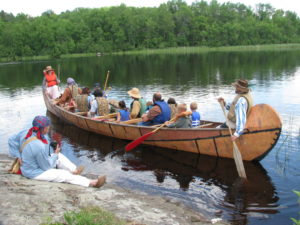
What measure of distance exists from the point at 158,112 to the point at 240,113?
10.0ft

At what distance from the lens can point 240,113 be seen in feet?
26.6

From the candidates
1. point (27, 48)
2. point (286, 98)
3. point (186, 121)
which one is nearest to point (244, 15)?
point (27, 48)

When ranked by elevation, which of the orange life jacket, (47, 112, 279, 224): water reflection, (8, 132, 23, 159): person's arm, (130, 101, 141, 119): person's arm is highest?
the orange life jacket

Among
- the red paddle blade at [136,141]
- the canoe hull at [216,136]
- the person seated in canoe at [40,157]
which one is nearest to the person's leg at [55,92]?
the canoe hull at [216,136]

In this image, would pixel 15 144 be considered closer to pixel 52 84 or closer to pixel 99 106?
pixel 99 106

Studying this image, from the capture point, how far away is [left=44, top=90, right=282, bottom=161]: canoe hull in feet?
27.0

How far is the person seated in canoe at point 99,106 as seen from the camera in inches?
507

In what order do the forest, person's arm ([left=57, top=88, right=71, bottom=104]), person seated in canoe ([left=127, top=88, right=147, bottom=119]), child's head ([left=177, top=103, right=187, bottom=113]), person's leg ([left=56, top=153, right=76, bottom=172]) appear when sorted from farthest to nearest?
the forest, person's arm ([left=57, top=88, right=71, bottom=104]), person seated in canoe ([left=127, top=88, right=147, bottom=119]), child's head ([left=177, top=103, right=187, bottom=113]), person's leg ([left=56, top=153, right=76, bottom=172])

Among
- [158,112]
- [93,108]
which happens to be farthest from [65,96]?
[158,112]

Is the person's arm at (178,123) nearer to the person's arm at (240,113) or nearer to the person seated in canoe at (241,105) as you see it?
the person seated in canoe at (241,105)

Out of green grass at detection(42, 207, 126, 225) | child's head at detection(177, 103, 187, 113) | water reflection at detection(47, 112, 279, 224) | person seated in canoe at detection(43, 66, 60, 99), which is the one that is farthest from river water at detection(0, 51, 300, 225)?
green grass at detection(42, 207, 126, 225)

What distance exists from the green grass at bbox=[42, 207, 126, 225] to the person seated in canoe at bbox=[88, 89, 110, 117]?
782 cm

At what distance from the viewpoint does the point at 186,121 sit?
389 inches

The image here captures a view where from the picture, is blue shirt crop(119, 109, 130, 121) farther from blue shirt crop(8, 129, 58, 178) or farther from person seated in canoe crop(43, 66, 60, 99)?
person seated in canoe crop(43, 66, 60, 99)
